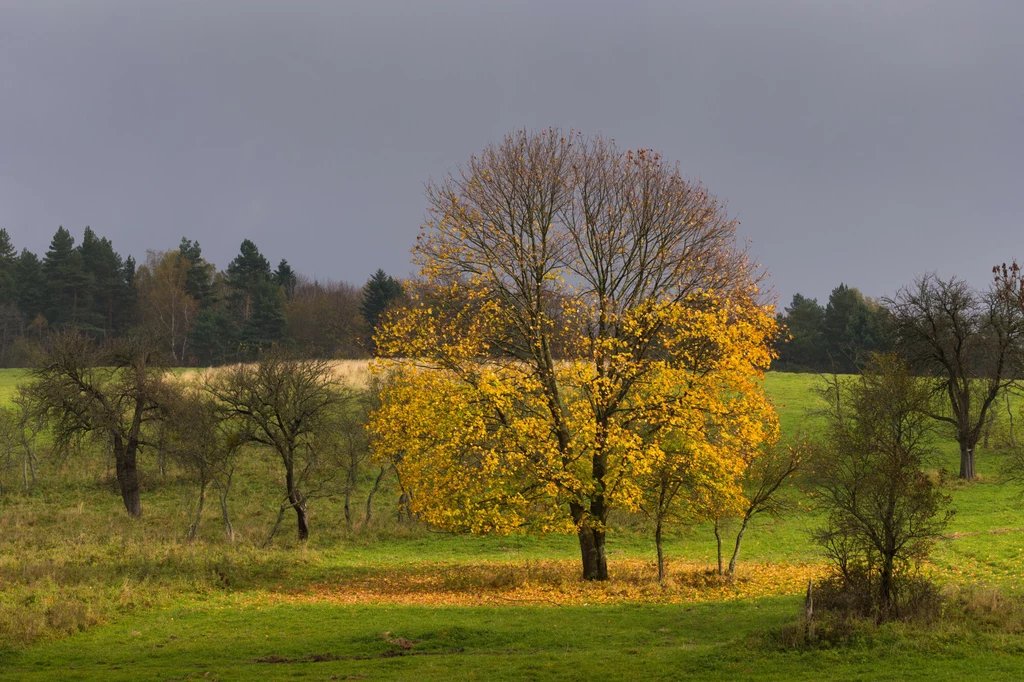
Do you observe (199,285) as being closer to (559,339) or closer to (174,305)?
(174,305)

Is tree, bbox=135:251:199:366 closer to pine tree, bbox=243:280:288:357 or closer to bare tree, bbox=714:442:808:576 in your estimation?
pine tree, bbox=243:280:288:357

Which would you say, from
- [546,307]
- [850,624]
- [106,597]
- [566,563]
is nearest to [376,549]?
A: [566,563]

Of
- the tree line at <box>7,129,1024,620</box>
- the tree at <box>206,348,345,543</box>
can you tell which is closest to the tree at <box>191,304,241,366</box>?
the tree at <box>206,348,345,543</box>

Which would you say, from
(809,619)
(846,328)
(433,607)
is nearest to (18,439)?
(433,607)

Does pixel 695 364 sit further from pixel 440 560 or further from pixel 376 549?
pixel 376 549

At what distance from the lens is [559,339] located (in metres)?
26.5

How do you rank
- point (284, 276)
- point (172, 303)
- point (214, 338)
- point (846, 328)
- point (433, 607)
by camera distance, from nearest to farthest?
1. point (433, 607)
2. point (846, 328)
3. point (214, 338)
4. point (172, 303)
5. point (284, 276)

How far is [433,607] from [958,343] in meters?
42.0

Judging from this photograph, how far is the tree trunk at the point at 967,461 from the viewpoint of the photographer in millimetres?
47812

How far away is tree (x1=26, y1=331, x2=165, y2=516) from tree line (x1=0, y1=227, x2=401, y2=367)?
43245mm

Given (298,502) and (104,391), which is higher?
(104,391)

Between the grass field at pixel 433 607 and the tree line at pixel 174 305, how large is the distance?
5619cm

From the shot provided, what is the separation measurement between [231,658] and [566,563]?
16858mm

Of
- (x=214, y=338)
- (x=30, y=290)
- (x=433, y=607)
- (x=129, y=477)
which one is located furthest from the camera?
(x=30, y=290)
